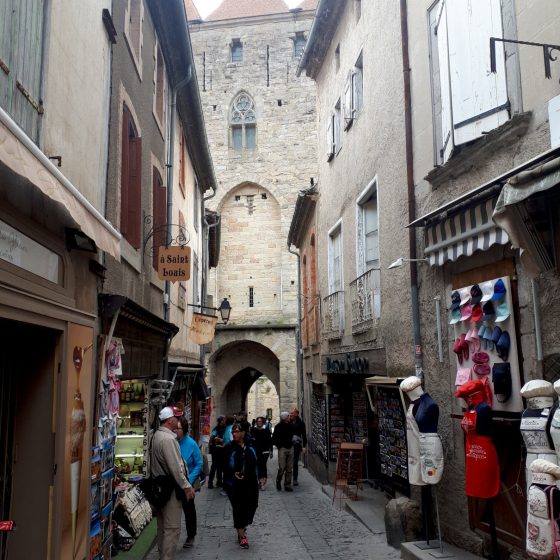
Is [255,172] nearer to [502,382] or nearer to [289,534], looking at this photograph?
[289,534]

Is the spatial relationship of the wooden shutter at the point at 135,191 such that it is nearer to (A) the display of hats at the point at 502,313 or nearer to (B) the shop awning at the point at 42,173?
(B) the shop awning at the point at 42,173

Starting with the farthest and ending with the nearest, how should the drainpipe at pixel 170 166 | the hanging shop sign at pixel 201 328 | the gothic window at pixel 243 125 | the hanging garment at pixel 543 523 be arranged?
the gothic window at pixel 243 125, the hanging shop sign at pixel 201 328, the drainpipe at pixel 170 166, the hanging garment at pixel 543 523

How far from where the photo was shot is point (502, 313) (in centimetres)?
586

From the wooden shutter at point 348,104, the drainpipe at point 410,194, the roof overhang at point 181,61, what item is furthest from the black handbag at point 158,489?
the wooden shutter at point 348,104

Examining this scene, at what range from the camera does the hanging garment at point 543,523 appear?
13.5 feet

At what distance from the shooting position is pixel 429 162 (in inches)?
304

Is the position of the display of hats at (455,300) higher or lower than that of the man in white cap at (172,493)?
higher

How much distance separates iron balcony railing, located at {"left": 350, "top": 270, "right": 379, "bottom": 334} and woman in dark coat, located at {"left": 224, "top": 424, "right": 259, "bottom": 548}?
9.72 ft

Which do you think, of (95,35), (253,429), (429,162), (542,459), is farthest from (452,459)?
(253,429)

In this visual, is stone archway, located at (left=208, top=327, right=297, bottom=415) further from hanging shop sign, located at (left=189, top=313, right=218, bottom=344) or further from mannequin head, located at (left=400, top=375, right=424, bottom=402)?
mannequin head, located at (left=400, top=375, right=424, bottom=402)

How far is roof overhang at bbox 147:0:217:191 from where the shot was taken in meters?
10.8

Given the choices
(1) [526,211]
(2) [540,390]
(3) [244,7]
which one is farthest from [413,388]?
(3) [244,7]

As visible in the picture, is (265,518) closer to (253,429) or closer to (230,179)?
(253,429)

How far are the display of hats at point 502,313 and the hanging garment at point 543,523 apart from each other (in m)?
1.86
